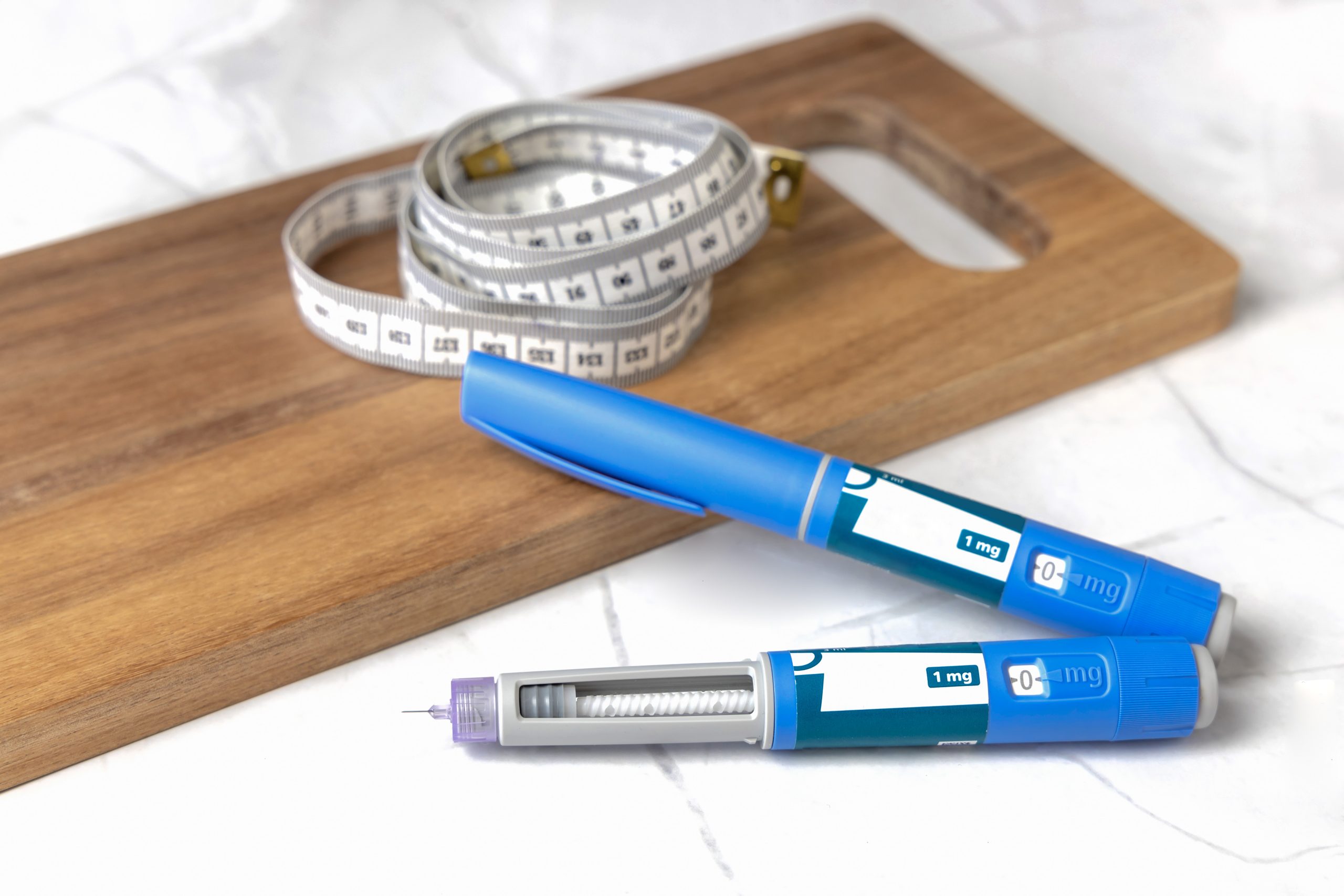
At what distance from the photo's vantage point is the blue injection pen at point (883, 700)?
85 cm

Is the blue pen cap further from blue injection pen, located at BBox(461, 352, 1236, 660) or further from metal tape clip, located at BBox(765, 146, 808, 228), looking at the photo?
metal tape clip, located at BBox(765, 146, 808, 228)

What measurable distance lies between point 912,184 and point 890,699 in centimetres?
80

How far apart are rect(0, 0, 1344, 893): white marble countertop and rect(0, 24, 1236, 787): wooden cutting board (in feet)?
0.12

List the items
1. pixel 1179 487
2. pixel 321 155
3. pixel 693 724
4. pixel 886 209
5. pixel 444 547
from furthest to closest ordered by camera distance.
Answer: pixel 321 155, pixel 886 209, pixel 1179 487, pixel 444 547, pixel 693 724

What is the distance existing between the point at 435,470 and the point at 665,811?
33 cm

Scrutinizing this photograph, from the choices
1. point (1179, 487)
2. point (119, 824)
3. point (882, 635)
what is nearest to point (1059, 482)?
point (1179, 487)

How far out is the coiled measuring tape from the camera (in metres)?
1.11

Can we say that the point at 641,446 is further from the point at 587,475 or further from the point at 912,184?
the point at 912,184

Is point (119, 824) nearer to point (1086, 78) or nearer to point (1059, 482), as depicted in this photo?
point (1059, 482)

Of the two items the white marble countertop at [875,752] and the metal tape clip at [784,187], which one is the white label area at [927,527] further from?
the metal tape clip at [784,187]

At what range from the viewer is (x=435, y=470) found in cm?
103

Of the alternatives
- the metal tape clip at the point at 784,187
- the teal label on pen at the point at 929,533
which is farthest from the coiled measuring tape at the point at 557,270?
the teal label on pen at the point at 929,533

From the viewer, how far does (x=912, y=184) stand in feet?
4.88

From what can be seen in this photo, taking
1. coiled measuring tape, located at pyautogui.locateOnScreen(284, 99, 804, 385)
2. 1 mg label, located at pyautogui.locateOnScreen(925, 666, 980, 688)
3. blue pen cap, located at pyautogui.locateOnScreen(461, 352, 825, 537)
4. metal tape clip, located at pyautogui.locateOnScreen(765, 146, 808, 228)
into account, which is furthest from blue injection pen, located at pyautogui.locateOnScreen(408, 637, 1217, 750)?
metal tape clip, located at pyautogui.locateOnScreen(765, 146, 808, 228)
